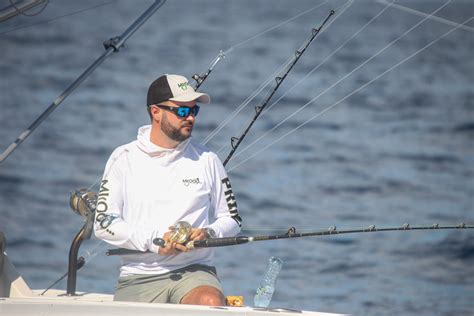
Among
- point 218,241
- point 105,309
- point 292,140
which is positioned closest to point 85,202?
point 218,241

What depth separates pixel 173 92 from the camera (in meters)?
5.77

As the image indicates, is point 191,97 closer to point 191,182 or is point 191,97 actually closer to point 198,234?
point 191,182

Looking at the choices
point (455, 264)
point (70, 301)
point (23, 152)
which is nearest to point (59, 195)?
point (23, 152)

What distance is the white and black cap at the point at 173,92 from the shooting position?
5727 millimetres

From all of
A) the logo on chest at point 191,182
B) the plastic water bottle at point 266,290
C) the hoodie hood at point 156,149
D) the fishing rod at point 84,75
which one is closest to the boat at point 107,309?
the plastic water bottle at point 266,290

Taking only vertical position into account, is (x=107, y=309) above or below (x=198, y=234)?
below

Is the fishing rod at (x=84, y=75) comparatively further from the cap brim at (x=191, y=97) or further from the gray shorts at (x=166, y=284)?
the gray shorts at (x=166, y=284)

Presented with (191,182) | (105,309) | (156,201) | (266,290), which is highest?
(191,182)

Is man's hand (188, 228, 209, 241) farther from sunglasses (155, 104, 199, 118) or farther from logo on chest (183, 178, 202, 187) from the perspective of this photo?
sunglasses (155, 104, 199, 118)

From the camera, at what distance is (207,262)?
5.73 m

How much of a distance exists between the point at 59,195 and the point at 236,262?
13.1 ft

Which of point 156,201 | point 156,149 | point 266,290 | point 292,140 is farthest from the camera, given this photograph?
point 292,140

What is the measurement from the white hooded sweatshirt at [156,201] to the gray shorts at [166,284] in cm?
3

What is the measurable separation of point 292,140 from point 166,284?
40.7 ft
